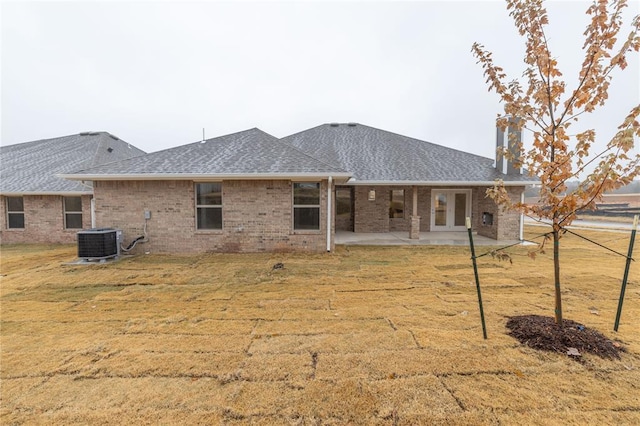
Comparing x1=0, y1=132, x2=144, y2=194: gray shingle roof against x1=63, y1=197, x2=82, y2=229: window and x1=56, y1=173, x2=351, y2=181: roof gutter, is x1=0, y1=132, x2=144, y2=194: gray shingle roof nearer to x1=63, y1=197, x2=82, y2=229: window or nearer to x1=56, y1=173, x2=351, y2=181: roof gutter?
x1=63, y1=197, x2=82, y2=229: window

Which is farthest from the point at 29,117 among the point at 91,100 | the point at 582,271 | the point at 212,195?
the point at 582,271

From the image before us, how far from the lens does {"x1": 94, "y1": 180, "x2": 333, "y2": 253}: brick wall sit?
379 inches

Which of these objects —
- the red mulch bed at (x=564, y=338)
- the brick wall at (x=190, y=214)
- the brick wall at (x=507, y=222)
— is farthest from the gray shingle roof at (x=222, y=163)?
the brick wall at (x=507, y=222)

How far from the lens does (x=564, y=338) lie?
3592 mm

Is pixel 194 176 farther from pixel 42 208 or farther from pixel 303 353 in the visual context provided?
pixel 42 208

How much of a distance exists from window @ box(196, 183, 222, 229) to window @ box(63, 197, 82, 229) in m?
6.68

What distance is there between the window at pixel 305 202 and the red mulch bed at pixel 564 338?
667cm

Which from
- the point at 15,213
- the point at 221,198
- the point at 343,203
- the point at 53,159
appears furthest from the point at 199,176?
the point at 53,159

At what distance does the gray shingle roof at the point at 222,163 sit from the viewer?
9239 mm

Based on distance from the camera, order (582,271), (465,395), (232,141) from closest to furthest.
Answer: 1. (465,395)
2. (582,271)
3. (232,141)

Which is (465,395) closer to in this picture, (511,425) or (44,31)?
(511,425)

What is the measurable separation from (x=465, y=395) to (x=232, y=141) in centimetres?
1163

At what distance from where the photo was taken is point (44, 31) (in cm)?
1405

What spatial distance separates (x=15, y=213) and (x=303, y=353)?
618 inches
